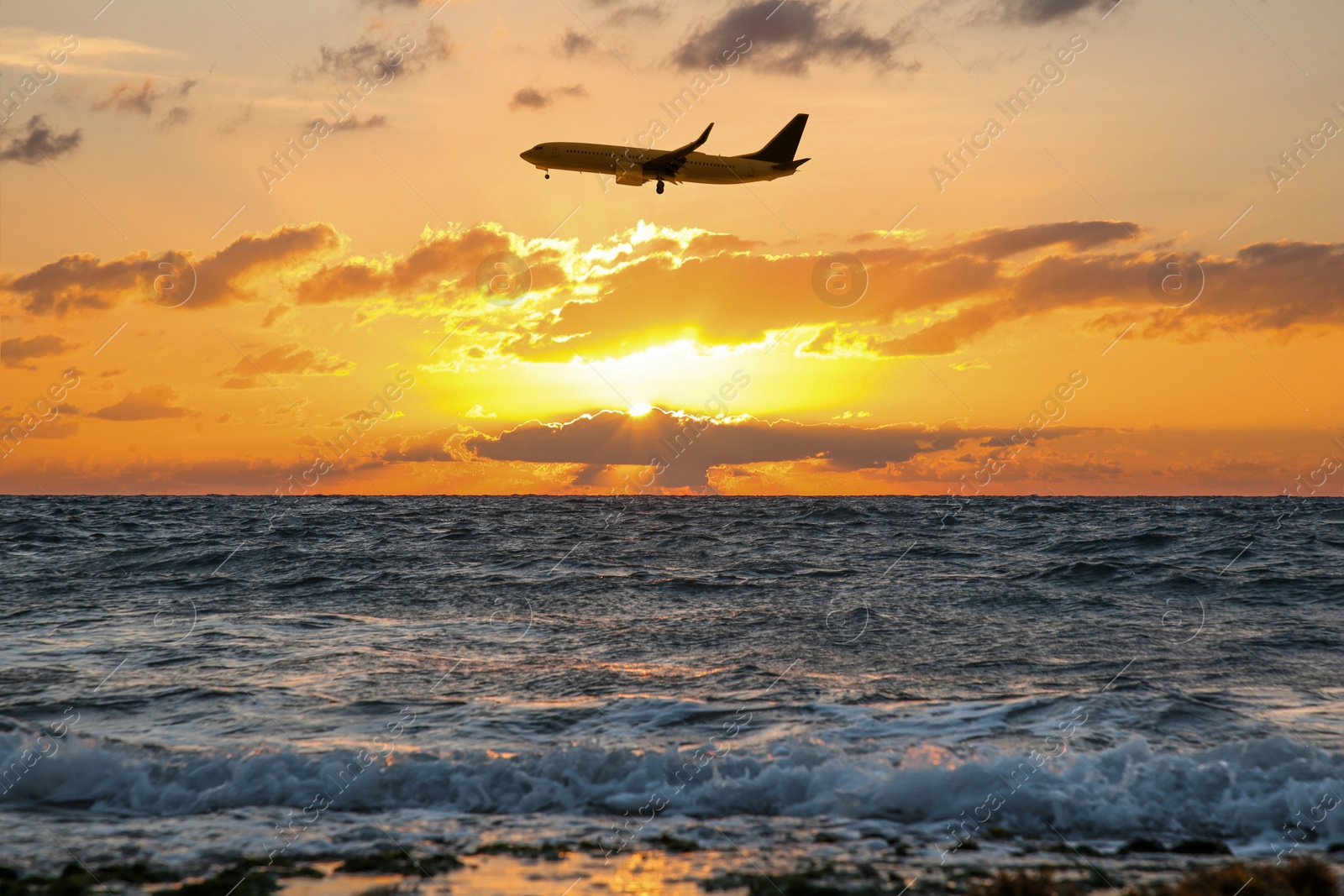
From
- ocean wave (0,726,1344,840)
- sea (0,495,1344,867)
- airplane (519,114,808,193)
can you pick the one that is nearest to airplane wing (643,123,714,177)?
airplane (519,114,808,193)

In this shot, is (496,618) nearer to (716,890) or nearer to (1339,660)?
(716,890)

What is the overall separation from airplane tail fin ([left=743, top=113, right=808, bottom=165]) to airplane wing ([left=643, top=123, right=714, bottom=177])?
94.1 feet

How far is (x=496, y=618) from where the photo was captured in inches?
1038

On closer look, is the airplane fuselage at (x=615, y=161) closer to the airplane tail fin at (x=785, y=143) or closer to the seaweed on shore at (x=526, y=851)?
the airplane tail fin at (x=785, y=143)

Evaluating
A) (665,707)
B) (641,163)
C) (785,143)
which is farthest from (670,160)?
(665,707)

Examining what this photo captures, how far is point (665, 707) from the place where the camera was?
16938 mm

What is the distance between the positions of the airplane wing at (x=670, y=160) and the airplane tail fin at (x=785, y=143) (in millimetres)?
28691

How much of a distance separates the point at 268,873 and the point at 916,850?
777cm

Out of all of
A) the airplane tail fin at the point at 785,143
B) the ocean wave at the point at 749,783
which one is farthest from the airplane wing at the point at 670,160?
the ocean wave at the point at 749,783

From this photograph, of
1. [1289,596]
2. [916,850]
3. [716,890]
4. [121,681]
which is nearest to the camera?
[716,890]

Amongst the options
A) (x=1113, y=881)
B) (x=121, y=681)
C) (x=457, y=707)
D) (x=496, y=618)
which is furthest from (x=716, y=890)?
(x=496, y=618)

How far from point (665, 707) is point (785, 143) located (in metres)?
88.4

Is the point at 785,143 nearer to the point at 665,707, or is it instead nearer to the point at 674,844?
the point at 665,707

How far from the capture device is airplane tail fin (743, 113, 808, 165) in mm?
95062
